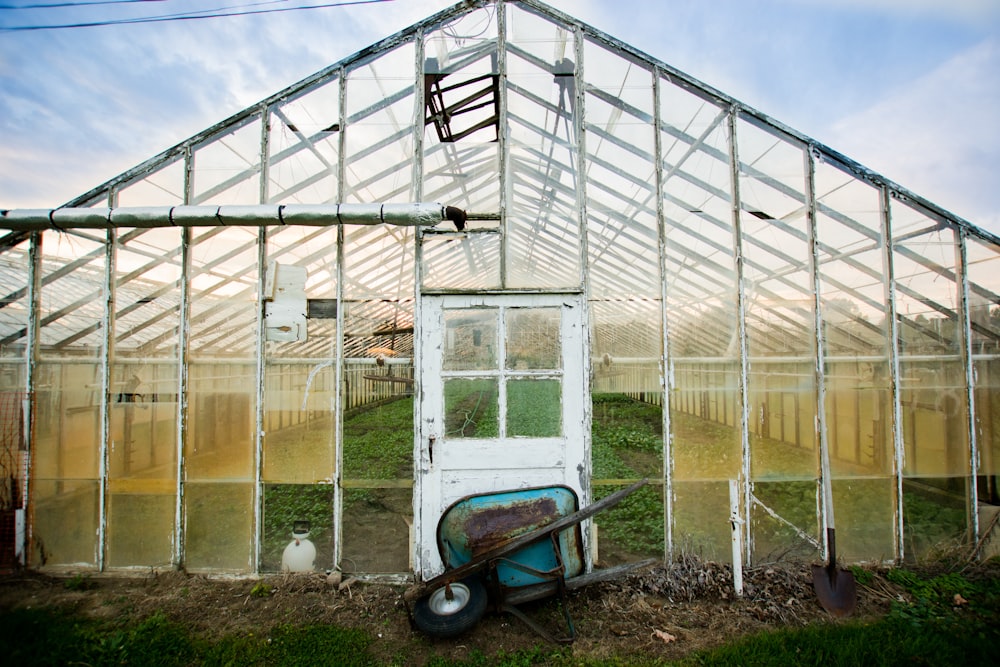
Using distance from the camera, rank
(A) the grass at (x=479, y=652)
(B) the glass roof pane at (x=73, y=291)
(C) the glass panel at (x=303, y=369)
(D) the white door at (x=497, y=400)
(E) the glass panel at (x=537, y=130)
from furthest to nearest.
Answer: (E) the glass panel at (x=537, y=130)
(B) the glass roof pane at (x=73, y=291)
(C) the glass panel at (x=303, y=369)
(D) the white door at (x=497, y=400)
(A) the grass at (x=479, y=652)

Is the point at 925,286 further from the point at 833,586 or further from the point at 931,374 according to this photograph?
the point at 833,586

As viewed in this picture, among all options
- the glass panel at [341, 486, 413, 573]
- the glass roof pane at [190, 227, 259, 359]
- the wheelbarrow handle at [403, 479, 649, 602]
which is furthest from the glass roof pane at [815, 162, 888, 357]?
the glass roof pane at [190, 227, 259, 359]

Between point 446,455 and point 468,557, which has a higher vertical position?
point 446,455

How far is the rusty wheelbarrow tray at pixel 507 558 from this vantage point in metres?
2.60

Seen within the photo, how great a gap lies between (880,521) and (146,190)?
6479mm

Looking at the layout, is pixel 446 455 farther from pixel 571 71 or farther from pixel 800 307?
pixel 571 71

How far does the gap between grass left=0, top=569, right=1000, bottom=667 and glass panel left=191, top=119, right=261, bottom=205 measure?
3117mm

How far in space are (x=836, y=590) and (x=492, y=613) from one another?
234cm

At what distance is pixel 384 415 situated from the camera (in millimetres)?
11211

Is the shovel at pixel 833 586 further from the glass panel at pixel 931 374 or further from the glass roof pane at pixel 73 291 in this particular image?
the glass roof pane at pixel 73 291

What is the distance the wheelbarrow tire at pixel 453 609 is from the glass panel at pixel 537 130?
2.14 metres

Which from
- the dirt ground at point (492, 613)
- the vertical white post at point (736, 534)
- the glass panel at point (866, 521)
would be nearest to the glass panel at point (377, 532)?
the dirt ground at point (492, 613)

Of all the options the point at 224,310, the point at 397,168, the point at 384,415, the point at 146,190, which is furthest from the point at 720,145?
the point at 384,415

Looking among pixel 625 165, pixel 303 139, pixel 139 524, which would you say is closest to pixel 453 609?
pixel 139 524
